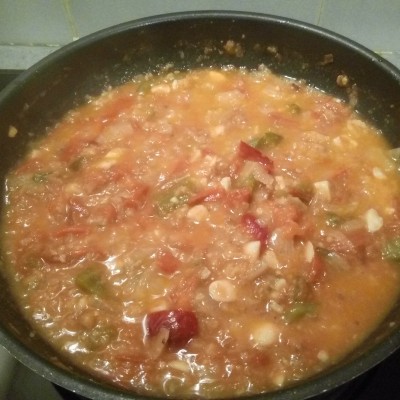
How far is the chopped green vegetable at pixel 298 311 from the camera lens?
1.44 meters

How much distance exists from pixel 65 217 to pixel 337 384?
1062 mm

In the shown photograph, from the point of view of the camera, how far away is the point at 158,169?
1.88 metres

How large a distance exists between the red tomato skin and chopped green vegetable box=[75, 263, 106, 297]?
193mm

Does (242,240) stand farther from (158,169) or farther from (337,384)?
(337,384)

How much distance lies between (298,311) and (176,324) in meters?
0.36

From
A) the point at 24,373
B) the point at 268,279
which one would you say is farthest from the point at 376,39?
the point at 24,373

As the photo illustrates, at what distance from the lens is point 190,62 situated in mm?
2264

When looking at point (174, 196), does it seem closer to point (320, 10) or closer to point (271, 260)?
point (271, 260)

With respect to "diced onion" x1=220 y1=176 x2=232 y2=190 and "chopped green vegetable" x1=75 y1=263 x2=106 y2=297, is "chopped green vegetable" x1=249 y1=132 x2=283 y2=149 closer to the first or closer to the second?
"diced onion" x1=220 y1=176 x2=232 y2=190

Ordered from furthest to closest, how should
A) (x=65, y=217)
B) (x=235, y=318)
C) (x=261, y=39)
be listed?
(x=261, y=39)
(x=65, y=217)
(x=235, y=318)

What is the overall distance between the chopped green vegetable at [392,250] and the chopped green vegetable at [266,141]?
58 centimetres

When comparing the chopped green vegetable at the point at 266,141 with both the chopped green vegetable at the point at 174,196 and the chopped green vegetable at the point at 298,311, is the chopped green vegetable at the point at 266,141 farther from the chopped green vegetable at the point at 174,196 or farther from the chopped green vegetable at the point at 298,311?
the chopped green vegetable at the point at 298,311

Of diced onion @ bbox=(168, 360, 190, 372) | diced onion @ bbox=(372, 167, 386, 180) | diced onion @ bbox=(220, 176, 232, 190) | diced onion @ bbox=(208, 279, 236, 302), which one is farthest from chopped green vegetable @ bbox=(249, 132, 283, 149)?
diced onion @ bbox=(168, 360, 190, 372)

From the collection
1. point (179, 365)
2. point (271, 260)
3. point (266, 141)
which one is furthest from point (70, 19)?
point (179, 365)
